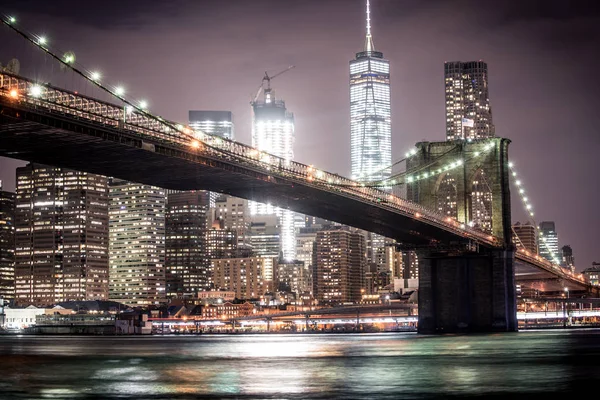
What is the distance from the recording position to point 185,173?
66562 millimetres

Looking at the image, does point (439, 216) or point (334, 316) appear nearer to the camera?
point (439, 216)

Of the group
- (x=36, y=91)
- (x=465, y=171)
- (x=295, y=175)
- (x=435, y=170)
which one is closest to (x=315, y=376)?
(x=36, y=91)

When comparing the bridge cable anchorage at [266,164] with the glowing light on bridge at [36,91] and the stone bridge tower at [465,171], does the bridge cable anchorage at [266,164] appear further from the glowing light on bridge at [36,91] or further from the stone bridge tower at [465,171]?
the stone bridge tower at [465,171]

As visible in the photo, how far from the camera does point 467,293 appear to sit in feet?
291

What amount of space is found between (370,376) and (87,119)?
26.1 meters

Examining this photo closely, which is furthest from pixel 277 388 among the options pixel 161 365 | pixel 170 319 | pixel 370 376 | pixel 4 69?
pixel 170 319

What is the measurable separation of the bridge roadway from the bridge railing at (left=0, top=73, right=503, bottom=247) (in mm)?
72

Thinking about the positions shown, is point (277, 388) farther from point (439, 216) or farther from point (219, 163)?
point (439, 216)

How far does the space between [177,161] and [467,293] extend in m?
37.5

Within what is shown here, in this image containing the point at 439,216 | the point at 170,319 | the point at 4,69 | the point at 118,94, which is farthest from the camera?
the point at 170,319

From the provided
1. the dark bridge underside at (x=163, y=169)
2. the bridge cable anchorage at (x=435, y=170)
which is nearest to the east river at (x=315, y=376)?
the dark bridge underside at (x=163, y=169)

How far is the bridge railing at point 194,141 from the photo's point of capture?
49875 millimetres

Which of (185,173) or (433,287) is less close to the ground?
(185,173)

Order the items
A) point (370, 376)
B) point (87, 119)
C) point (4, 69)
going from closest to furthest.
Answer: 1. point (370, 376)
2. point (4, 69)
3. point (87, 119)
